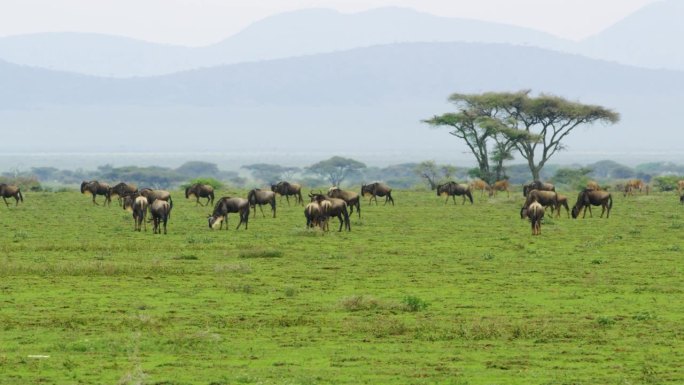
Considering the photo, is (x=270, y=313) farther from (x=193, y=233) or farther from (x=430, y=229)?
(x=430, y=229)

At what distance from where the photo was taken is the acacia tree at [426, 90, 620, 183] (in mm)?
84312

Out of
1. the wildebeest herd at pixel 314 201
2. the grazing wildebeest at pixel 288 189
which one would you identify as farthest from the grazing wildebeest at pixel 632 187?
the grazing wildebeest at pixel 288 189

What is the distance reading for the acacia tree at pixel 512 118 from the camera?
84.3m

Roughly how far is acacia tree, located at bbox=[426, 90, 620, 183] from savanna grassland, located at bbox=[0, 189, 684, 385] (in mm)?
44209

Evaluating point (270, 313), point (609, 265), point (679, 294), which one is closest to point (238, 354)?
point (270, 313)

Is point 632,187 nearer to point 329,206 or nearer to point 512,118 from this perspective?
point 512,118

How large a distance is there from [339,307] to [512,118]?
68.1 m

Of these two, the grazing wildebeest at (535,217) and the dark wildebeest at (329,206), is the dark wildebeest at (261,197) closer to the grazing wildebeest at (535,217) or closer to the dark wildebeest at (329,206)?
the dark wildebeest at (329,206)

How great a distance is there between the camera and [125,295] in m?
23.2

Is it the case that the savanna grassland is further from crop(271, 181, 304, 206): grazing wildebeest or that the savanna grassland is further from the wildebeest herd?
crop(271, 181, 304, 206): grazing wildebeest

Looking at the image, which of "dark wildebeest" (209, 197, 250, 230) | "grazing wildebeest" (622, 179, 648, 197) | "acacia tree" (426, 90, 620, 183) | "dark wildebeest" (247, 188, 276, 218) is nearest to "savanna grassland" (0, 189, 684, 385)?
"dark wildebeest" (209, 197, 250, 230)

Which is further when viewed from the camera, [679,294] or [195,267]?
[195,267]

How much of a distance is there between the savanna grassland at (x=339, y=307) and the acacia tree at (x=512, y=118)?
44209mm

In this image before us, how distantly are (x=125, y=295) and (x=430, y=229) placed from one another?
2080 cm
